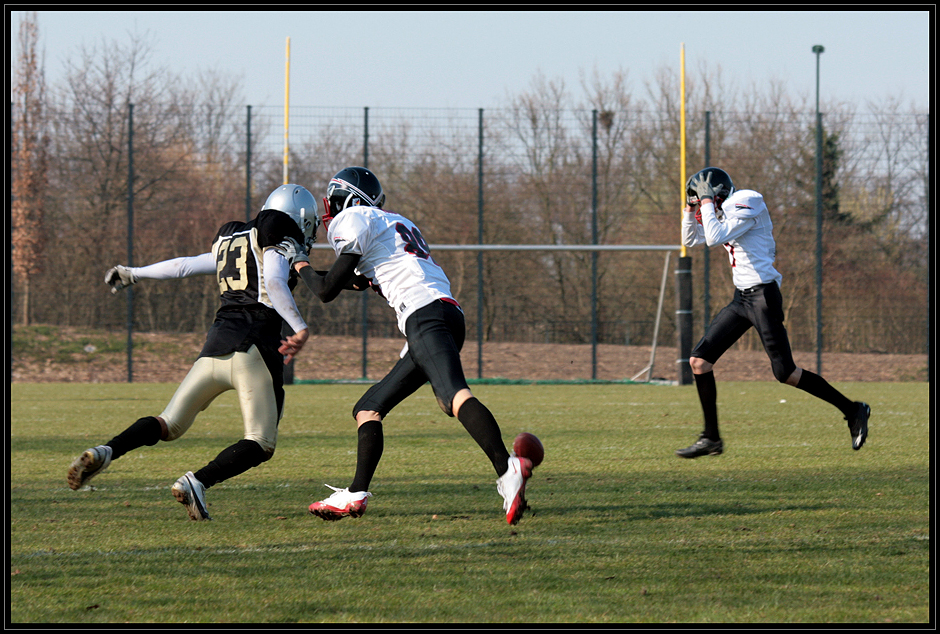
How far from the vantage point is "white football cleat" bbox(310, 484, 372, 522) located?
4590 millimetres

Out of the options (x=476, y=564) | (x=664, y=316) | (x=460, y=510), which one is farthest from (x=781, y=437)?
(x=664, y=316)

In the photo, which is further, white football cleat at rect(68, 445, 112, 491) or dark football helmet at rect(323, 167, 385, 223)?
dark football helmet at rect(323, 167, 385, 223)

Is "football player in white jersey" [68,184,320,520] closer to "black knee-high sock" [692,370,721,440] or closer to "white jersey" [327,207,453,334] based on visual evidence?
"white jersey" [327,207,453,334]

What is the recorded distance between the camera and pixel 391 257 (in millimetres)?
4750

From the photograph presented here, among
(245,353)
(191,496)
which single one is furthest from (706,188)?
(191,496)

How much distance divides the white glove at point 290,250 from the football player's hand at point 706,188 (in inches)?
123

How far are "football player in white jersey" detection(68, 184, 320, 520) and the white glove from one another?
0.07 ft

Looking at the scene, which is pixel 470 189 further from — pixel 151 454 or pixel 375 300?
pixel 151 454

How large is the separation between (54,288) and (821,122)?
620 inches

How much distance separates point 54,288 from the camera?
1975 centimetres

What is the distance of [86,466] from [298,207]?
1.60 meters

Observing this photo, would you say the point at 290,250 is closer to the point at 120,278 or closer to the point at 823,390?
the point at 120,278

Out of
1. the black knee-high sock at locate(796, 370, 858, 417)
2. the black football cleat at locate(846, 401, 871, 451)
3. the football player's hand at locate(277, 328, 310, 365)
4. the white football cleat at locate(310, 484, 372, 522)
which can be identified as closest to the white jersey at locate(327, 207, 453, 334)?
the football player's hand at locate(277, 328, 310, 365)

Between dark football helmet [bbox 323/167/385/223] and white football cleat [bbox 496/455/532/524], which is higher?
dark football helmet [bbox 323/167/385/223]
